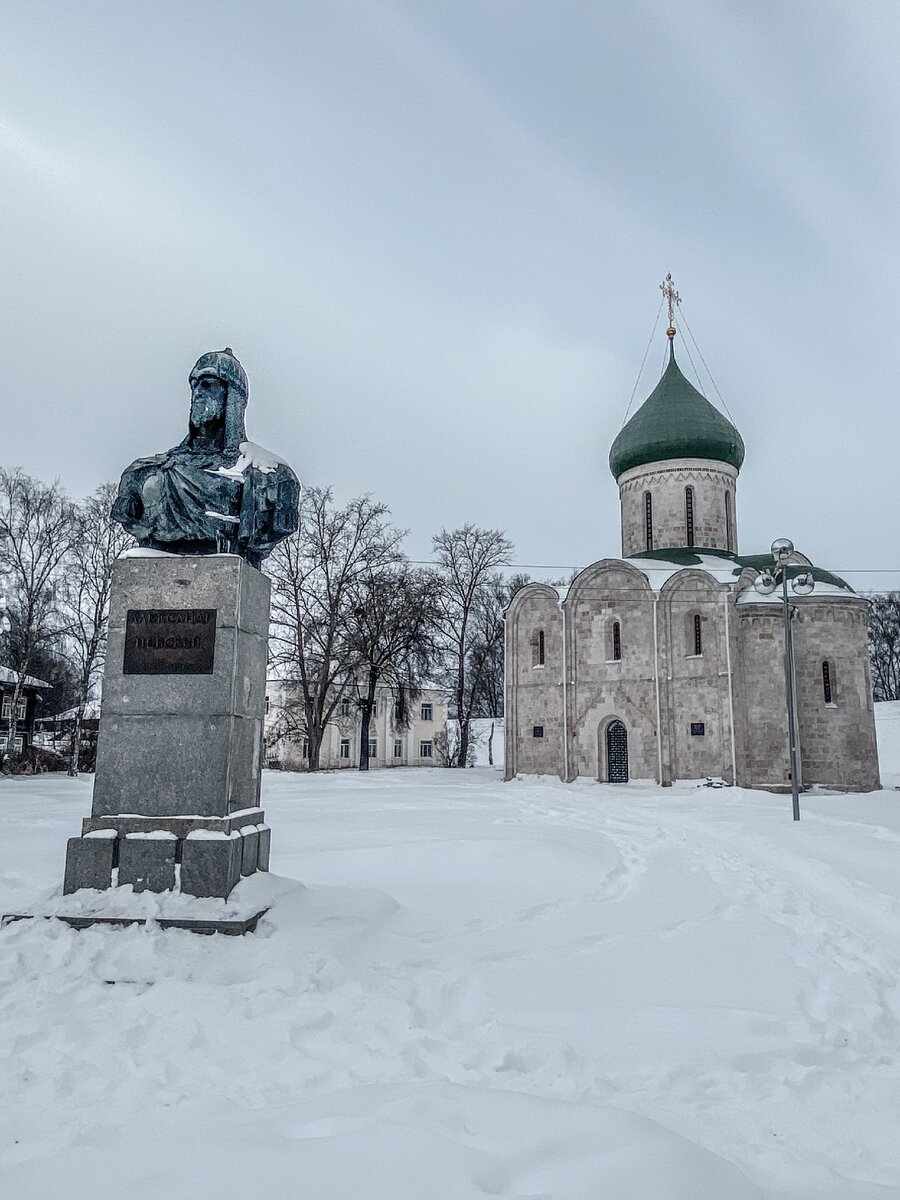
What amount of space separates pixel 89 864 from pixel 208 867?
734 mm

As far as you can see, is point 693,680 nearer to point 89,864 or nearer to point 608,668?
point 608,668

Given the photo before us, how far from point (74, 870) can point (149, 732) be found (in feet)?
2.99

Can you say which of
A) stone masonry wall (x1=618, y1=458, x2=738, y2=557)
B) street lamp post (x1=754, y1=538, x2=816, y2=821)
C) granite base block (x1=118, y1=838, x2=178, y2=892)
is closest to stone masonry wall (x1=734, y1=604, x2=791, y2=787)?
stone masonry wall (x1=618, y1=458, x2=738, y2=557)

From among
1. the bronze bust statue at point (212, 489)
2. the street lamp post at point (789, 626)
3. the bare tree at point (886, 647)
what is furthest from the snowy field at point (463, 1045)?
the bare tree at point (886, 647)

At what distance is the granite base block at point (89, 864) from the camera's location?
17.2 feet

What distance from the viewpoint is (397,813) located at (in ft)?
42.4

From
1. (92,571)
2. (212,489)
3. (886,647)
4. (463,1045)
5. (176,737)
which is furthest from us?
(886,647)

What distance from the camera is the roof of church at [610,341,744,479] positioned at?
29438mm

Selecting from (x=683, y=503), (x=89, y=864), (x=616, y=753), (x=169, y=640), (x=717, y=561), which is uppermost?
(x=683, y=503)

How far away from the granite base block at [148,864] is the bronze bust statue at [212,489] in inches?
77.1

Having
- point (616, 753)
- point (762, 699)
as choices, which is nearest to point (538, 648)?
point (616, 753)

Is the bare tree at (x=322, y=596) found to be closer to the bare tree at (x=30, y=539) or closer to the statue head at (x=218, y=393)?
the bare tree at (x=30, y=539)

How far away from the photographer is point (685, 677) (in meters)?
25.7

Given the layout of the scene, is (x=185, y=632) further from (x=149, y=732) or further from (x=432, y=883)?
(x=432, y=883)
